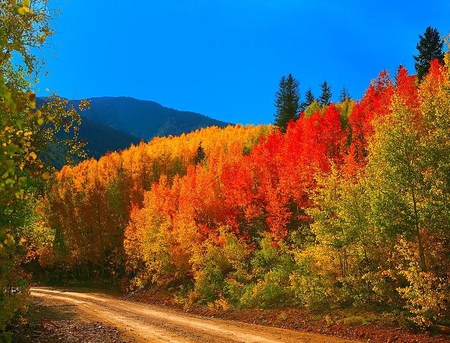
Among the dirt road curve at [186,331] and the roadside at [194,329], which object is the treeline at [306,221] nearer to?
the roadside at [194,329]

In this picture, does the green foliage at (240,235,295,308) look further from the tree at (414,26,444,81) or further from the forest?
the tree at (414,26,444,81)

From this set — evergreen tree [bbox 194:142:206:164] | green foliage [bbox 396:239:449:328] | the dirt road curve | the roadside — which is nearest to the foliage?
green foliage [bbox 396:239:449:328]

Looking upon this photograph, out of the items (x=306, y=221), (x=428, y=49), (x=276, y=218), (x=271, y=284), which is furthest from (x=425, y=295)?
(x=428, y=49)

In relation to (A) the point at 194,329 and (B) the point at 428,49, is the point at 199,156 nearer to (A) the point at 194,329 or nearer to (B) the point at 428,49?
(B) the point at 428,49

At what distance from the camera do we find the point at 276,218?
1572 inches

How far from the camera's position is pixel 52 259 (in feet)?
193

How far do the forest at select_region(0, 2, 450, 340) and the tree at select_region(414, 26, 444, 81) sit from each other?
10.4 meters

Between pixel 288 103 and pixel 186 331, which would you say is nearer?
pixel 186 331

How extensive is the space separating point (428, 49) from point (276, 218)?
46695mm

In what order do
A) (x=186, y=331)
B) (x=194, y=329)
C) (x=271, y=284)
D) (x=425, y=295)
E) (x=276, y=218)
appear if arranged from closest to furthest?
(x=425, y=295), (x=186, y=331), (x=194, y=329), (x=271, y=284), (x=276, y=218)

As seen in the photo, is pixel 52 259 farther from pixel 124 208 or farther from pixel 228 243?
pixel 228 243

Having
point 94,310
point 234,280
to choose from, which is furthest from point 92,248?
point 234,280

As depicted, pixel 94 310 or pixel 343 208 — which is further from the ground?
pixel 343 208

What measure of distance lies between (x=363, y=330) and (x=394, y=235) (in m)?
5.68
